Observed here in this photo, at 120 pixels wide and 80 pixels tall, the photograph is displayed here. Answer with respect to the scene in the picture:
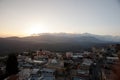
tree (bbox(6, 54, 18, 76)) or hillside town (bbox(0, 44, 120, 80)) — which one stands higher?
tree (bbox(6, 54, 18, 76))

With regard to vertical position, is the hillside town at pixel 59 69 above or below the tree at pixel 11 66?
below

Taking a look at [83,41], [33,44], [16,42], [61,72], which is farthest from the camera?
[83,41]

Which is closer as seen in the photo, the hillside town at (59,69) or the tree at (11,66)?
the tree at (11,66)

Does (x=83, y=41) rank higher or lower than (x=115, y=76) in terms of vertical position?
lower

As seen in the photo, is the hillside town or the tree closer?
the tree

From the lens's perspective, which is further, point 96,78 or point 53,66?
point 53,66

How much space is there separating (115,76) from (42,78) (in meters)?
5.31

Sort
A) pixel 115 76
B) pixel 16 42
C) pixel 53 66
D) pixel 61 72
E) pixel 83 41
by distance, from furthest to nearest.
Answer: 1. pixel 83 41
2. pixel 16 42
3. pixel 53 66
4. pixel 61 72
5. pixel 115 76

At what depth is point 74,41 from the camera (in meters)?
28.0

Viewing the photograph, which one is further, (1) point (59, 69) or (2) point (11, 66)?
(1) point (59, 69)

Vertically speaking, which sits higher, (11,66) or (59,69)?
(11,66)

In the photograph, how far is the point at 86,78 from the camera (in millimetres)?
6840

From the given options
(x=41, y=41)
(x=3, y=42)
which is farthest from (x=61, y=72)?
(x=41, y=41)

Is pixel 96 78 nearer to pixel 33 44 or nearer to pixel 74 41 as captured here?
pixel 33 44
